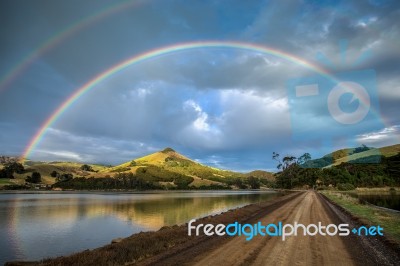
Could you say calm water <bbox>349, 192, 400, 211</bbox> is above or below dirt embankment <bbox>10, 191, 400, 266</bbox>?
above

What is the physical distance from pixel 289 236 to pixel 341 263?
696 centimetres

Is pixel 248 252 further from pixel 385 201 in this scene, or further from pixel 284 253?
pixel 385 201

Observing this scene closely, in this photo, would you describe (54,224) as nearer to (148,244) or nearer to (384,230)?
(148,244)

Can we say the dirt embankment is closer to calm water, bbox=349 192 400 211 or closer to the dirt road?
the dirt road

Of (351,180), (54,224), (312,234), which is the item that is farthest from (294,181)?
(312,234)

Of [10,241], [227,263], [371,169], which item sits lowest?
[10,241]

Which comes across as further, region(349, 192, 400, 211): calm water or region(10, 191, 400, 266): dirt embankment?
region(349, 192, 400, 211): calm water

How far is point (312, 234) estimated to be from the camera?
22.4 metres

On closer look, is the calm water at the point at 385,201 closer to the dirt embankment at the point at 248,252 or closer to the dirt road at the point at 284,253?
the dirt road at the point at 284,253

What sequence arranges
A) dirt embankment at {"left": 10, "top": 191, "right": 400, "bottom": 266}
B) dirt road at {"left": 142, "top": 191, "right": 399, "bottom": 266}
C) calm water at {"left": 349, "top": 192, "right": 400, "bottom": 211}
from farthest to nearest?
calm water at {"left": 349, "top": 192, "right": 400, "bottom": 211}
dirt embankment at {"left": 10, "top": 191, "right": 400, "bottom": 266}
dirt road at {"left": 142, "top": 191, "right": 399, "bottom": 266}

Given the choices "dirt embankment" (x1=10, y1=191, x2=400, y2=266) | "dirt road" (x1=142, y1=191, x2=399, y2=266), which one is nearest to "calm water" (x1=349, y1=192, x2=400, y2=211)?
"dirt road" (x1=142, y1=191, x2=399, y2=266)

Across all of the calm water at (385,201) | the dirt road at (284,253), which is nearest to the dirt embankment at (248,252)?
the dirt road at (284,253)

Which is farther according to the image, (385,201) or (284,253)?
(385,201)

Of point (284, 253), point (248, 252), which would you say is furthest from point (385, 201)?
point (248, 252)
